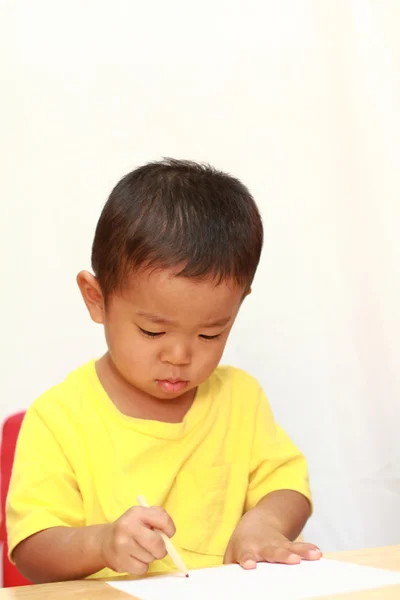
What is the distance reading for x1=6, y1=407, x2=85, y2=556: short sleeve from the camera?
105cm

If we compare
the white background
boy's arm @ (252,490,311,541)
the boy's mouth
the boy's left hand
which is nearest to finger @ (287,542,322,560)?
the boy's left hand

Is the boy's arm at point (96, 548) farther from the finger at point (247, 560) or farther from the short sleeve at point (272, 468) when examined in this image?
the short sleeve at point (272, 468)

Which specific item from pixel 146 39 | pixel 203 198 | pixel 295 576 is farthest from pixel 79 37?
pixel 295 576

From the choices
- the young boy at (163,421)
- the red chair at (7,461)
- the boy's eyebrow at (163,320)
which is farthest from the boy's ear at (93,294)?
the red chair at (7,461)

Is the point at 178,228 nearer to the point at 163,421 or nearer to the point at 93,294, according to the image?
the point at 93,294

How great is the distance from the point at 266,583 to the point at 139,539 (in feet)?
0.42

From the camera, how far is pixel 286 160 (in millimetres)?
1895

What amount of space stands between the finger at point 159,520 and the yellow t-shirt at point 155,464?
6.9 inches

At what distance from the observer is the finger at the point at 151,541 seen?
893mm

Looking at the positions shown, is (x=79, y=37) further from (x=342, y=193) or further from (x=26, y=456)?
(x=26, y=456)

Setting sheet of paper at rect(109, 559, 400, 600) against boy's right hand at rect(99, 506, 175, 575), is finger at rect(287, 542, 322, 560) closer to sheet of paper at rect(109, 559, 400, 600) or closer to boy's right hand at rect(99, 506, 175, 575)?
sheet of paper at rect(109, 559, 400, 600)

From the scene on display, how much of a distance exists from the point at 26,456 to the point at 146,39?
3.36ft

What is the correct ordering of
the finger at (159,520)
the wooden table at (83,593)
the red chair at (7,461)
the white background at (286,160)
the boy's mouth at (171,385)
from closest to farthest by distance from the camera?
1. the wooden table at (83,593)
2. the finger at (159,520)
3. the boy's mouth at (171,385)
4. the red chair at (7,461)
5. the white background at (286,160)

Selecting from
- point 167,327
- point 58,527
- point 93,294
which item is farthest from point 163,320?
point 58,527
